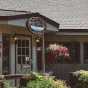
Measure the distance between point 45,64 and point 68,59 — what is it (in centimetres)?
136

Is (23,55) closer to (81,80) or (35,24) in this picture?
(35,24)

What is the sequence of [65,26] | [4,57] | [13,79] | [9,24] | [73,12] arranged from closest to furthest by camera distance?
[13,79], [9,24], [4,57], [65,26], [73,12]

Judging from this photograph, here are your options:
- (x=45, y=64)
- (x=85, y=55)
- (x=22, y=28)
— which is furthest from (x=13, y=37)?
(x=85, y=55)

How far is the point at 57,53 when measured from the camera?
23.3 m

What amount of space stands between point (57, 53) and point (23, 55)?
9.41 feet

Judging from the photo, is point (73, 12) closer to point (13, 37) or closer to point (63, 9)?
point (63, 9)

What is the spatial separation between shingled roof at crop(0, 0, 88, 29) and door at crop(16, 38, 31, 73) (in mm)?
2697

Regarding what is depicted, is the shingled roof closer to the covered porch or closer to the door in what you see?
the covered porch

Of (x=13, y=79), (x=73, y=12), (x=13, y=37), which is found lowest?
(x=13, y=79)

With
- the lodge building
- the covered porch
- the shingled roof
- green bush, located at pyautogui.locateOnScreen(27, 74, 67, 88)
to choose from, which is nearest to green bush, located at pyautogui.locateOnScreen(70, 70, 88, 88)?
green bush, located at pyautogui.locateOnScreen(27, 74, 67, 88)

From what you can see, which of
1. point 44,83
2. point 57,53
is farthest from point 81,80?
point 57,53

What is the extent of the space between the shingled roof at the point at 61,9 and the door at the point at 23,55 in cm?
270

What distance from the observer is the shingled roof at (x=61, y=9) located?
924 inches

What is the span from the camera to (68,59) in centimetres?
2392
